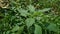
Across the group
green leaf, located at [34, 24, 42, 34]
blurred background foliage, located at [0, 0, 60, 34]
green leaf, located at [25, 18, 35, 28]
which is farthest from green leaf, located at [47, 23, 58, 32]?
green leaf, located at [25, 18, 35, 28]

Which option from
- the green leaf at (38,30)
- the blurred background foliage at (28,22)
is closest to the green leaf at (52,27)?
the blurred background foliage at (28,22)

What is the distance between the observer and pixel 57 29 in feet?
8.77

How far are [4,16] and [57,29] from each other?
0.93 m

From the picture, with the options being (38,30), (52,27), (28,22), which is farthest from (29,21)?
(52,27)

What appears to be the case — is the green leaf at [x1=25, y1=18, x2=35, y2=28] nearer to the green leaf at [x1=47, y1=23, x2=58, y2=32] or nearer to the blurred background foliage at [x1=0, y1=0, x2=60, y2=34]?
the blurred background foliage at [x1=0, y1=0, x2=60, y2=34]

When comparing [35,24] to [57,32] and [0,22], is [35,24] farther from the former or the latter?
[0,22]

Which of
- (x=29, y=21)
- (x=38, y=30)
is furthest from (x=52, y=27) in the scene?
(x=29, y=21)

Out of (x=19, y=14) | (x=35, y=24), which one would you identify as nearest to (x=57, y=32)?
(x=35, y=24)

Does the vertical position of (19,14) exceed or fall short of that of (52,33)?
it exceeds it

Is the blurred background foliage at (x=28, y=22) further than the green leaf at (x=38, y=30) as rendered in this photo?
Yes

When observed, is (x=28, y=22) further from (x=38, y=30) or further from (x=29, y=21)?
(x=38, y=30)

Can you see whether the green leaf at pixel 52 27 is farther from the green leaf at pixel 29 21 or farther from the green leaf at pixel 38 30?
the green leaf at pixel 29 21

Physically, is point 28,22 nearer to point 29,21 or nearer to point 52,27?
point 29,21

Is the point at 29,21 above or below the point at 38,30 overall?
above
